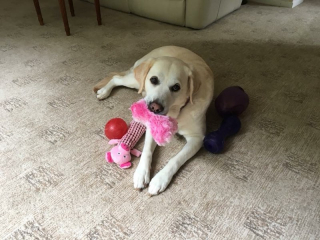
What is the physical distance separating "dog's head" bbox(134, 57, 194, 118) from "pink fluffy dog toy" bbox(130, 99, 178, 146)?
0.05 metres

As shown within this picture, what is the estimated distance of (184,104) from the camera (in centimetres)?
148

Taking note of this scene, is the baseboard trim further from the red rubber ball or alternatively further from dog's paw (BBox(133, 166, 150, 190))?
dog's paw (BBox(133, 166, 150, 190))

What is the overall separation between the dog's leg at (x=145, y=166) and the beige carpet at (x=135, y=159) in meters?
0.05

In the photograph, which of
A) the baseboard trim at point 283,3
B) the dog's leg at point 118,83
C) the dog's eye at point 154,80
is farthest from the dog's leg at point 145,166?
the baseboard trim at point 283,3

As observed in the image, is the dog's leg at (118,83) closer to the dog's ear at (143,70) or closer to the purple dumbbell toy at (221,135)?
the dog's ear at (143,70)

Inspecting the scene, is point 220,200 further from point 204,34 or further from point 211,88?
point 204,34

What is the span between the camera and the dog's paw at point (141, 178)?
1.28 metres

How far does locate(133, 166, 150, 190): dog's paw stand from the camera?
128 cm

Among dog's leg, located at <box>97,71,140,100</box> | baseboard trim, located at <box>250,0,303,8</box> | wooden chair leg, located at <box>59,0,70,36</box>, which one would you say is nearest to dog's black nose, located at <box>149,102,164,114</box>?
dog's leg, located at <box>97,71,140,100</box>

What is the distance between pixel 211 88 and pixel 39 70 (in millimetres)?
1561

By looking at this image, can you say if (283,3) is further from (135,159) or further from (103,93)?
(135,159)

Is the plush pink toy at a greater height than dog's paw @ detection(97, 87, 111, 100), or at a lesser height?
greater

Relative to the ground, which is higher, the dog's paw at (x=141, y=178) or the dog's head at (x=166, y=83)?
the dog's head at (x=166, y=83)

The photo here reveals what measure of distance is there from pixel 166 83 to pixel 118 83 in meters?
0.76
